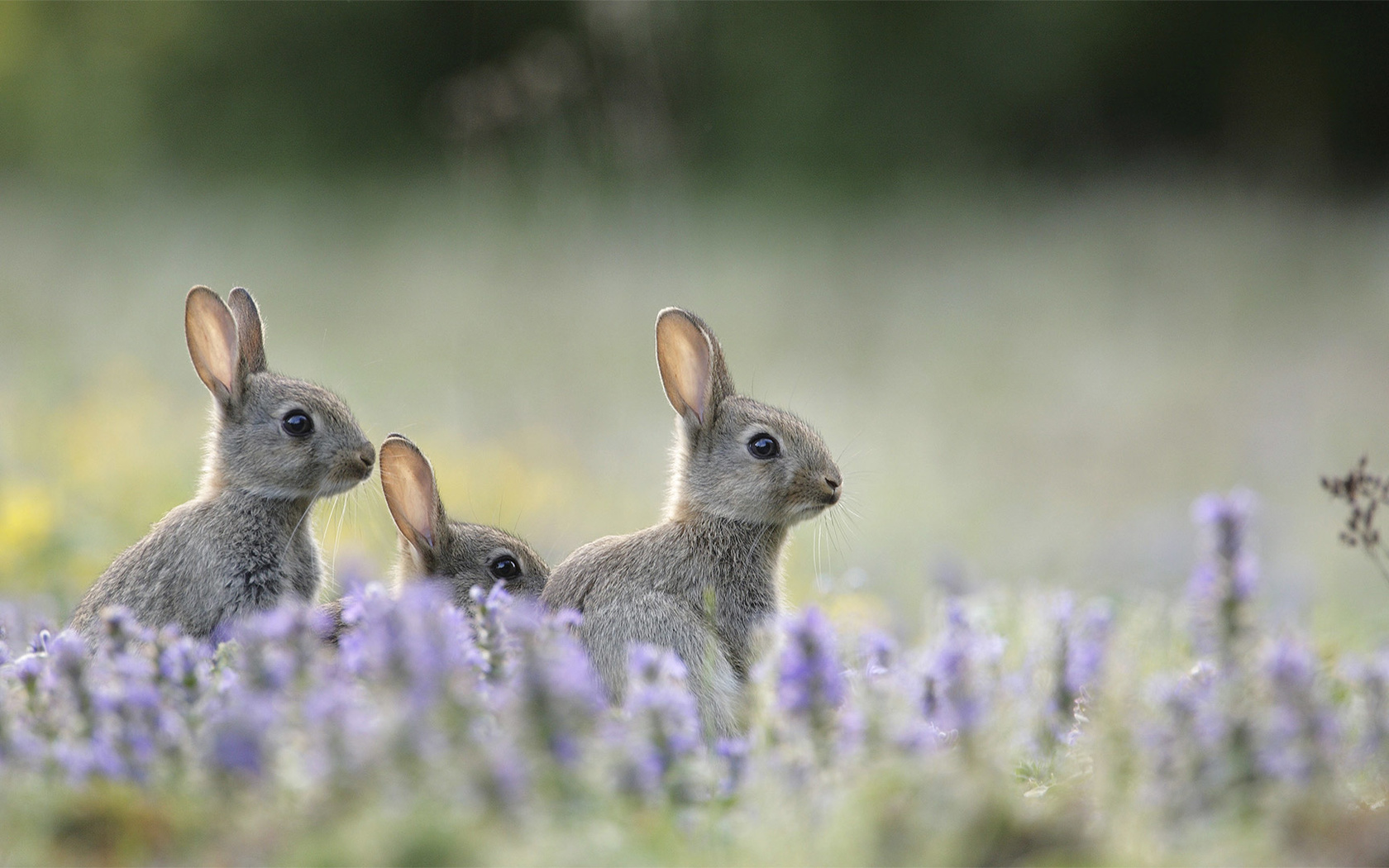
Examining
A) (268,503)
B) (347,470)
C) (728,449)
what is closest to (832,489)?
(728,449)

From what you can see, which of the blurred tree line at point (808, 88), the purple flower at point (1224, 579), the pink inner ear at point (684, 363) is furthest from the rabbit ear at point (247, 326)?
Answer: the blurred tree line at point (808, 88)

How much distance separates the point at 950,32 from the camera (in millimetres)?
21750

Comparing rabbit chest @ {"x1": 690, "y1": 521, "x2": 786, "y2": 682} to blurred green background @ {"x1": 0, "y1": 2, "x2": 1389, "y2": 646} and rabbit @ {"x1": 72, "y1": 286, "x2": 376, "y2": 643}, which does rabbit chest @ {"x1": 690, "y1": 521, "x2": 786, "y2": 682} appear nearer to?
blurred green background @ {"x1": 0, "y1": 2, "x2": 1389, "y2": 646}

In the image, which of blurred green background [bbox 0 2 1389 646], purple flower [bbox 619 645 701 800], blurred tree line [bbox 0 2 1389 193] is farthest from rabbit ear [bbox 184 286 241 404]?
blurred tree line [bbox 0 2 1389 193]

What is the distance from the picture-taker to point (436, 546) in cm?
450

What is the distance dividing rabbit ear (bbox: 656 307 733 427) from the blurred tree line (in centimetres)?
1619

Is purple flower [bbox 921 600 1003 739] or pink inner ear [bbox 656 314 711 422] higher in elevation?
pink inner ear [bbox 656 314 711 422]

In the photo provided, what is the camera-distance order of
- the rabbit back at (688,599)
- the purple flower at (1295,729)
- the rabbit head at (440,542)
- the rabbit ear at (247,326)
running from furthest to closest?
1. the rabbit ear at (247,326)
2. the rabbit head at (440,542)
3. the rabbit back at (688,599)
4. the purple flower at (1295,729)

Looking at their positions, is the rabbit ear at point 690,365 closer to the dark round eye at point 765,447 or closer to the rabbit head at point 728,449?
the rabbit head at point 728,449

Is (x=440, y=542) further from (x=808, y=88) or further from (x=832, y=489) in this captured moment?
(x=808, y=88)

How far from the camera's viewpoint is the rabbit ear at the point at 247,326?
493cm

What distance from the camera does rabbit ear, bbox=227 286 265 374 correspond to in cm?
493

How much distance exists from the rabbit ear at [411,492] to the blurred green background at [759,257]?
1302 millimetres

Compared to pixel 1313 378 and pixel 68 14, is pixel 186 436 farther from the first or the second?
pixel 68 14
